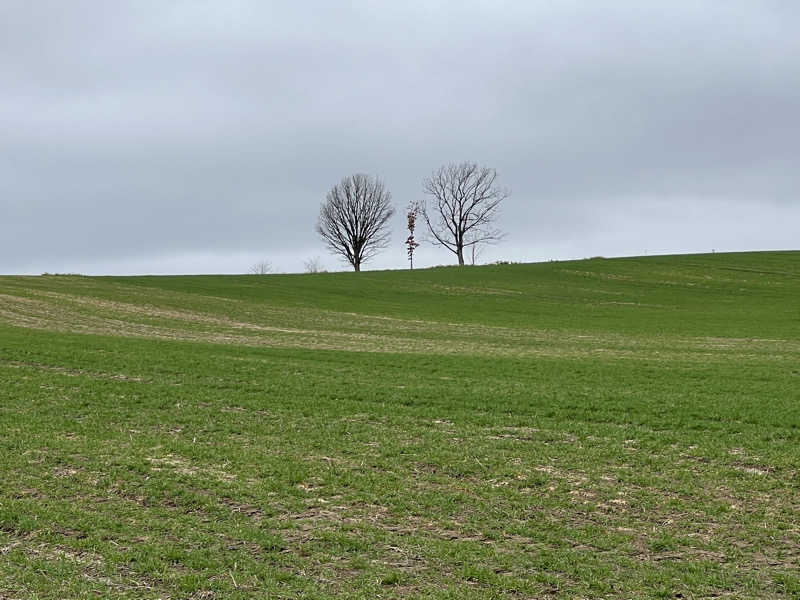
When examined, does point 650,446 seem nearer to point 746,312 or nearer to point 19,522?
point 19,522

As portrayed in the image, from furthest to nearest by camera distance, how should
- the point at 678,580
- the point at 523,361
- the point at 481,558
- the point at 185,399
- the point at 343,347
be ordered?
the point at 343,347
the point at 523,361
the point at 185,399
the point at 481,558
the point at 678,580

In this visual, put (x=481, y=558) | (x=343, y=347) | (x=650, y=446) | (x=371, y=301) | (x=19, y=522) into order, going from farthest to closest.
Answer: (x=371, y=301) → (x=343, y=347) → (x=650, y=446) → (x=19, y=522) → (x=481, y=558)

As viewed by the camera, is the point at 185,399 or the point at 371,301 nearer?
the point at 185,399

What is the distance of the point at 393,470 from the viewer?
1182 centimetres

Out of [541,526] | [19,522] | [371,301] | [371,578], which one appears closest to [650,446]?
[541,526]

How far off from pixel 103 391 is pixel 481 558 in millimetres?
13078

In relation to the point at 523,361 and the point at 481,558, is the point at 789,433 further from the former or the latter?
the point at 523,361

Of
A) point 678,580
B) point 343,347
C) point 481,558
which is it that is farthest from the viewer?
point 343,347

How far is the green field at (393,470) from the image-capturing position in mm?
7793

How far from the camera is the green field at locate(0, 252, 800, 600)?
779cm

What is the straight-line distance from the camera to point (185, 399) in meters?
17.8

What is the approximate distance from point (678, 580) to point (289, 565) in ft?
12.9

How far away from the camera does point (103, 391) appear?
18.5 m

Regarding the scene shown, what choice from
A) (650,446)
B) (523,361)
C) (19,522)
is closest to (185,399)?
(19,522)
